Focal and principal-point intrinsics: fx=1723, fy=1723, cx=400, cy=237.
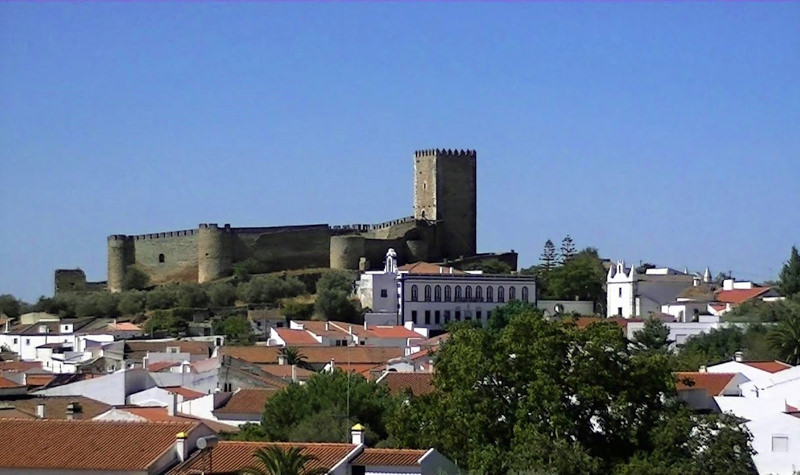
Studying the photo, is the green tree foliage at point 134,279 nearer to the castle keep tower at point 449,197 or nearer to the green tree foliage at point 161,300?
the green tree foliage at point 161,300

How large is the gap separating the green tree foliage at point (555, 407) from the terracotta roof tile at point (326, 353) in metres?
22.3

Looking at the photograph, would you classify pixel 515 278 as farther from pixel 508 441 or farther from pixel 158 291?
pixel 508 441

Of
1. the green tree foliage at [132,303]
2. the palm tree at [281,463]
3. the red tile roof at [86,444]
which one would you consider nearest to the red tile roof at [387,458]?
the palm tree at [281,463]

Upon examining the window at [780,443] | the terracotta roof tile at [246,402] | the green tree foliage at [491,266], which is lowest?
the window at [780,443]

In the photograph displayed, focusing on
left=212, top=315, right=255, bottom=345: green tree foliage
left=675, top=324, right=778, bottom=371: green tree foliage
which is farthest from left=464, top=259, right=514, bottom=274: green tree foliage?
left=675, top=324, right=778, bottom=371: green tree foliage

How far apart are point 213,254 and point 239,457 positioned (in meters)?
63.0

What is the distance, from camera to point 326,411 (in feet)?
97.2

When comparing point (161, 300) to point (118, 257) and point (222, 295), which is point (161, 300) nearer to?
point (222, 295)

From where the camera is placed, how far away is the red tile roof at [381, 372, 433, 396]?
117 ft

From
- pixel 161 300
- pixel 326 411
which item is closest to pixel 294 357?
pixel 326 411

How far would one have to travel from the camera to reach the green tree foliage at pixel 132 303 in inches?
3029

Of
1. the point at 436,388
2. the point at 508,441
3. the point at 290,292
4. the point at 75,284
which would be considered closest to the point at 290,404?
the point at 436,388

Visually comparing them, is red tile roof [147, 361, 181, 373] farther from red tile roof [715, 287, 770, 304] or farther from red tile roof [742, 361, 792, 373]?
red tile roof [715, 287, 770, 304]

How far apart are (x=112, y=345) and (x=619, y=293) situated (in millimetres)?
23590
